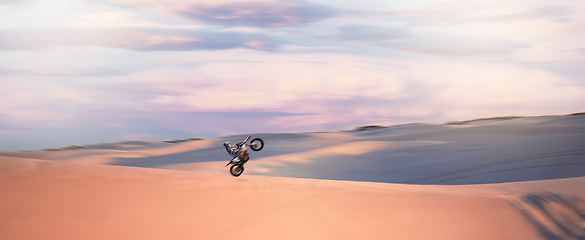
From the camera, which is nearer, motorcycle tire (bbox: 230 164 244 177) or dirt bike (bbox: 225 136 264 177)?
dirt bike (bbox: 225 136 264 177)

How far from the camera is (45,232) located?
118 inches

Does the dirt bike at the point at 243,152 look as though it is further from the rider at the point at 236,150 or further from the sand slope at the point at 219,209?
the sand slope at the point at 219,209

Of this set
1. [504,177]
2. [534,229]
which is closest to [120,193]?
[534,229]

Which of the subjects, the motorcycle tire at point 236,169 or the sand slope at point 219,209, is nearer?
the sand slope at point 219,209

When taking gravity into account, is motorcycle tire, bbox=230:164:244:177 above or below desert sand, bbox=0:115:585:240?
above

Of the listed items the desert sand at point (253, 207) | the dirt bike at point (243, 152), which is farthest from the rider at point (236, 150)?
the desert sand at point (253, 207)

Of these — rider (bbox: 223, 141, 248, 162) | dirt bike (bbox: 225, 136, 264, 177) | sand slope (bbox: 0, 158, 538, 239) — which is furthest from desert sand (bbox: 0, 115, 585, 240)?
rider (bbox: 223, 141, 248, 162)

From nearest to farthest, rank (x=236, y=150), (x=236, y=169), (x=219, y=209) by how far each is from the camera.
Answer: (x=219, y=209) < (x=236, y=150) < (x=236, y=169)

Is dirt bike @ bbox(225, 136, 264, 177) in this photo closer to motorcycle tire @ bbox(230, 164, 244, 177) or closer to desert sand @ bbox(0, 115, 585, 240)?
motorcycle tire @ bbox(230, 164, 244, 177)

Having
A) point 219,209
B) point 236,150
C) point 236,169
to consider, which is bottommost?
point 219,209

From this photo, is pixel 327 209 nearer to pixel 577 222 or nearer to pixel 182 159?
pixel 577 222

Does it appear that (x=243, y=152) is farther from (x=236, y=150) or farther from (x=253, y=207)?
(x=253, y=207)

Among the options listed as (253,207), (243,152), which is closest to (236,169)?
(243,152)

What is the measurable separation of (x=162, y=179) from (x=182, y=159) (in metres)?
7.20
